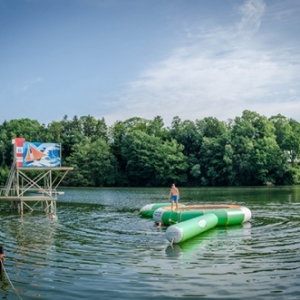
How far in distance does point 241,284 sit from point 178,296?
210cm

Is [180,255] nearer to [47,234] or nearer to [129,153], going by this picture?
[47,234]

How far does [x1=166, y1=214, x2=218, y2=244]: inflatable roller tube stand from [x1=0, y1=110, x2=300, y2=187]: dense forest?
6715cm

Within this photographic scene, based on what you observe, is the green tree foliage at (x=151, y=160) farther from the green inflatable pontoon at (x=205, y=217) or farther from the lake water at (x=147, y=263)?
the lake water at (x=147, y=263)

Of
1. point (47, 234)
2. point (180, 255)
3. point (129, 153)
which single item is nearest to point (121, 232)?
point (47, 234)

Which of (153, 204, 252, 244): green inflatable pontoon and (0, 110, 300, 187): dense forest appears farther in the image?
(0, 110, 300, 187): dense forest

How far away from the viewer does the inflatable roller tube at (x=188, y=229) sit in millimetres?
18547

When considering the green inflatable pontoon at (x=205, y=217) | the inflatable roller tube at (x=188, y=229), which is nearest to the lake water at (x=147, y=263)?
the inflatable roller tube at (x=188, y=229)

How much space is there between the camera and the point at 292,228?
23.6m

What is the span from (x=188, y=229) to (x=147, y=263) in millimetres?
4669

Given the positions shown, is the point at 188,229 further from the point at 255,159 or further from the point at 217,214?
the point at 255,159

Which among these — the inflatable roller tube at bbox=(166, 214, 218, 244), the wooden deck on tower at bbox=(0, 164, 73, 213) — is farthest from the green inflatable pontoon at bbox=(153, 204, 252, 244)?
the wooden deck on tower at bbox=(0, 164, 73, 213)

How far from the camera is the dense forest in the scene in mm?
89562

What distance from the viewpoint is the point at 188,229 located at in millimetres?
19469

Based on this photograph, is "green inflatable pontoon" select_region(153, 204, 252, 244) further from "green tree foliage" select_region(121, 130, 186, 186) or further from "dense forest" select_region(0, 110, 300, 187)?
"green tree foliage" select_region(121, 130, 186, 186)
